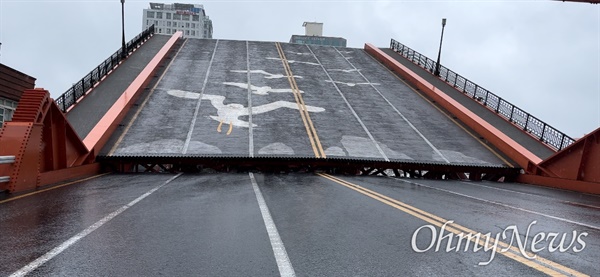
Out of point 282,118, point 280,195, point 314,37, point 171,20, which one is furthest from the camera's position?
point 171,20

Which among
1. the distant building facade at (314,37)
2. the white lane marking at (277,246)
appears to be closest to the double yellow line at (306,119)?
the white lane marking at (277,246)

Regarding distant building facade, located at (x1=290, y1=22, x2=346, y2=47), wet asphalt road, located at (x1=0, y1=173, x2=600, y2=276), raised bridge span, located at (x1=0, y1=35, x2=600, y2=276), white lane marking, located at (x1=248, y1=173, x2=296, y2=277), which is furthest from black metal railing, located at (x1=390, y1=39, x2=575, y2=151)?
distant building facade, located at (x1=290, y1=22, x2=346, y2=47)

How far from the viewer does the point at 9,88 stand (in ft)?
73.3

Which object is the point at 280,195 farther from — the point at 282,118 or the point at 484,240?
the point at 282,118

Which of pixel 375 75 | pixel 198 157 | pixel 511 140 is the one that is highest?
pixel 375 75

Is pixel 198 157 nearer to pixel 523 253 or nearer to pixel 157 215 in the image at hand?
pixel 157 215

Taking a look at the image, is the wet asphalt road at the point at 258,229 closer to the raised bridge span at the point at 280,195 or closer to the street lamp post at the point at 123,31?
the raised bridge span at the point at 280,195

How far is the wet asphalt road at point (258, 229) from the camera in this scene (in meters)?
4.94

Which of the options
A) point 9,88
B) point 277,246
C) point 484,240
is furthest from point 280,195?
point 9,88

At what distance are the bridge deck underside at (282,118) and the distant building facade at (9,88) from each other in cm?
691

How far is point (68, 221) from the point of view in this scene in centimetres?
724

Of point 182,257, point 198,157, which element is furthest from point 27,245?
point 198,157

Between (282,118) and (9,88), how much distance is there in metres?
14.4

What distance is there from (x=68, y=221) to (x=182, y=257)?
3.19 metres
